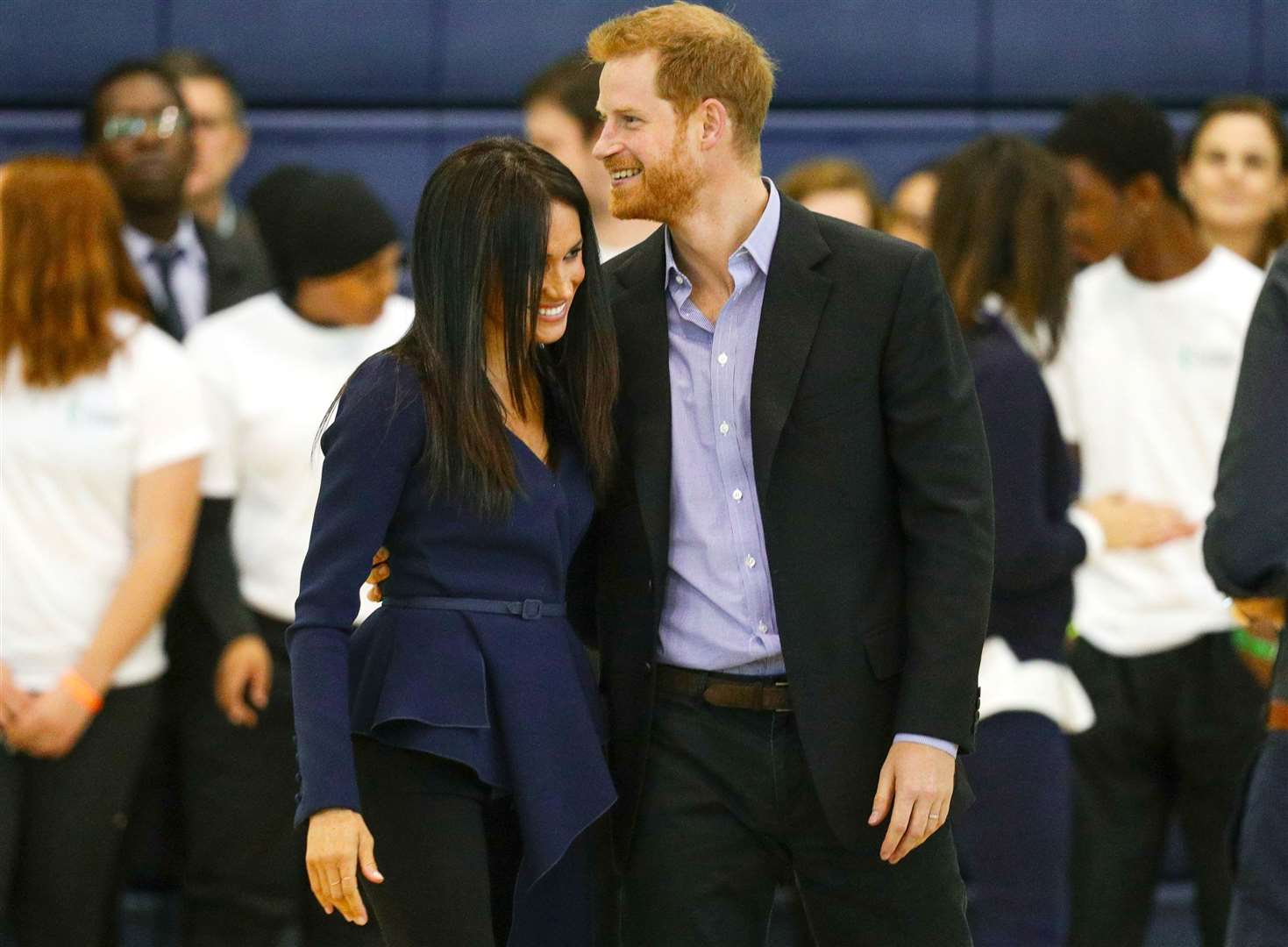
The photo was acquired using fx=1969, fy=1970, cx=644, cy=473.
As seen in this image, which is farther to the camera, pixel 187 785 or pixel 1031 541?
pixel 187 785

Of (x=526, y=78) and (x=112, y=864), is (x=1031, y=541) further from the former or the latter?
(x=526, y=78)

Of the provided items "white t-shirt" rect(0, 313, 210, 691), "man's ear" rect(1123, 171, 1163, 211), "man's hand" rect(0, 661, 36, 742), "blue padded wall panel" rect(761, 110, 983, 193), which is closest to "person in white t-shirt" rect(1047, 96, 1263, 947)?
"man's ear" rect(1123, 171, 1163, 211)

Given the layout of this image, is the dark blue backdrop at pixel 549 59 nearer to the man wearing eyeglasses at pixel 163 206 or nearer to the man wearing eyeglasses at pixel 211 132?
the man wearing eyeglasses at pixel 211 132

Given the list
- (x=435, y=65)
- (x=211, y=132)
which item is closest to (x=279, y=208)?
(x=211, y=132)

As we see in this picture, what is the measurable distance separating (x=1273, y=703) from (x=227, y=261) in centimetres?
243

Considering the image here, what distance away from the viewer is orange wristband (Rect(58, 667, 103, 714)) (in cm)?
344

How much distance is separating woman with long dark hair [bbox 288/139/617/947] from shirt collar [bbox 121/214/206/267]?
74.7 inches

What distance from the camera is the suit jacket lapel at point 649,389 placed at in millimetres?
2293

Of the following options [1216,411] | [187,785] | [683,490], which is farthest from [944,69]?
[683,490]

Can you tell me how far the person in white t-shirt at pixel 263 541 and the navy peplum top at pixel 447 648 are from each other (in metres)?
1.47

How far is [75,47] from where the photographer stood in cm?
466

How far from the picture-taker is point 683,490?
2.32 metres

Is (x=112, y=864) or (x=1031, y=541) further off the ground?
(x=1031, y=541)

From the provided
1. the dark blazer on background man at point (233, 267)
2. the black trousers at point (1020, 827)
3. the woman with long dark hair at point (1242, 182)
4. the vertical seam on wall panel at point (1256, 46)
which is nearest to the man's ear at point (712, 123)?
the black trousers at point (1020, 827)
